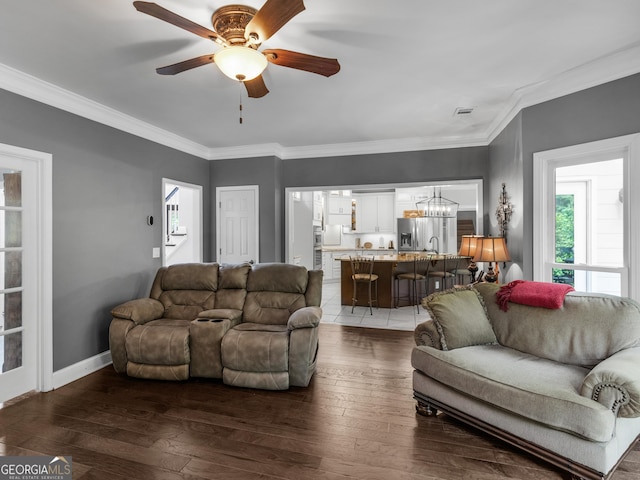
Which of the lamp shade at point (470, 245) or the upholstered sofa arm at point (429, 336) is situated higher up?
Answer: the lamp shade at point (470, 245)

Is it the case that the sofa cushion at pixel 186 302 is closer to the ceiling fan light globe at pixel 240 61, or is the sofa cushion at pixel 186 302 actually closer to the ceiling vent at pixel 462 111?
the ceiling fan light globe at pixel 240 61

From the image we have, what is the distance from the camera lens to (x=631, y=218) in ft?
8.54

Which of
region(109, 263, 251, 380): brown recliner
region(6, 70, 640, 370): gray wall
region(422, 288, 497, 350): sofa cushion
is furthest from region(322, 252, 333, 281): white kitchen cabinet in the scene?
region(422, 288, 497, 350): sofa cushion

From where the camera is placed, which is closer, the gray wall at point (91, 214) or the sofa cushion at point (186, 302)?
the gray wall at point (91, 214)

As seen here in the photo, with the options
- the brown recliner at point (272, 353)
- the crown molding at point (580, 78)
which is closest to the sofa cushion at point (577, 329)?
the brown recliner at point (272, 353)

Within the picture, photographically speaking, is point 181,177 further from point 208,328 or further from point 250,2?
point 250,2

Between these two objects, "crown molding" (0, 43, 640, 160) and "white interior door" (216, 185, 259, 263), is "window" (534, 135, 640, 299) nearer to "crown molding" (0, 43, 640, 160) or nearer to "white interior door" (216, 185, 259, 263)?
"crown molding" (0, 43, 640, 160)

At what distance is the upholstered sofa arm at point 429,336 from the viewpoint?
2.58 meters

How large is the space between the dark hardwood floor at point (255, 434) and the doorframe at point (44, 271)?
212 millimetres

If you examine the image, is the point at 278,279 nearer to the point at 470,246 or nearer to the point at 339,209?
the point at 470,246

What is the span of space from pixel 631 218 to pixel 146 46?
391 cm

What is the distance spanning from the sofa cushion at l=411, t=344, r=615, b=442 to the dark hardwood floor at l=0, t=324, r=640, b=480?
0.36m

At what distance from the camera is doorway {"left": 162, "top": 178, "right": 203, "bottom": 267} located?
4.64 metres

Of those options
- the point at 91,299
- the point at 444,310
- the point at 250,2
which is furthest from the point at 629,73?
the point at 91,299
